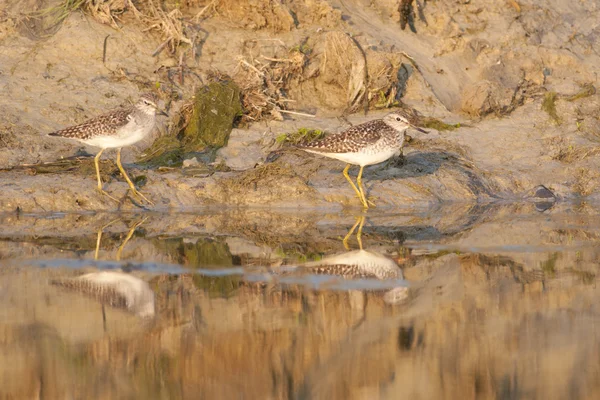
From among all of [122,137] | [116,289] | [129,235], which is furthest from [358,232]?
[116,289]

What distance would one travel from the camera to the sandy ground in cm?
1348

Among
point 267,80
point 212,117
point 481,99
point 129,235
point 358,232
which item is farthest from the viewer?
point 481,99

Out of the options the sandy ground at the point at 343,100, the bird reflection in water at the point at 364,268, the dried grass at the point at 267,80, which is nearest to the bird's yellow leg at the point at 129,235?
the sandy ground at the point at 343,100

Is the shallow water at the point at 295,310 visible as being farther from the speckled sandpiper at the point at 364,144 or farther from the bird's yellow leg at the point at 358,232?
the speckled sandpiper at the point at 364,144

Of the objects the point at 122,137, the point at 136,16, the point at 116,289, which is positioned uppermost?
the point at 136,16

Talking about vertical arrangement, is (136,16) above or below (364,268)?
above

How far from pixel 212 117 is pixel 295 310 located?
26.3 ft

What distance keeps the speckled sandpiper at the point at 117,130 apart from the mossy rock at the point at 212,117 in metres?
1.66

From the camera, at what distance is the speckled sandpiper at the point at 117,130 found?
12.7 meters

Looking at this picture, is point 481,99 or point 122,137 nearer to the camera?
point 122,137

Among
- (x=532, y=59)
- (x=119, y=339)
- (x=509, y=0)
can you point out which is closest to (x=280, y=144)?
(x=532, y=59)

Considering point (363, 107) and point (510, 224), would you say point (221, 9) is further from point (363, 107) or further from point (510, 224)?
point (510, 224)

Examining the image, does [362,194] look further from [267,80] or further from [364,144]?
[267,80]

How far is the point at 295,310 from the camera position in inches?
293
